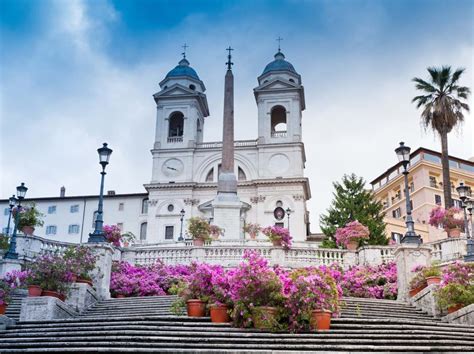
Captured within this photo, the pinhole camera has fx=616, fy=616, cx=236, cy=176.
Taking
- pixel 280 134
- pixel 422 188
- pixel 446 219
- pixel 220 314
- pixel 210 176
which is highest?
pixel 280 134

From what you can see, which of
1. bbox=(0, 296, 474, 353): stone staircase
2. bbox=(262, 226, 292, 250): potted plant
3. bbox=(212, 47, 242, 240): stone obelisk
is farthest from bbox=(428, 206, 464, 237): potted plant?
bbox=(0, 296, 474, 353): stone staircase

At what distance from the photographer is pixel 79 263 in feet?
60.0

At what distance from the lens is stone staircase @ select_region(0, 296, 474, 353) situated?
11906 mm

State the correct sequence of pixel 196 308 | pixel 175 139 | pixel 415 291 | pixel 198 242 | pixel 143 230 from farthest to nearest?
1. pixel 143 230
2. pixel 175 139
3. pixel 198 242
4. pixel 415 291
5. pixel 196 308

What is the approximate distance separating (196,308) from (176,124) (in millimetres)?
57376

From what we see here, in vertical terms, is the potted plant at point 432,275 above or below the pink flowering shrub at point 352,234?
below

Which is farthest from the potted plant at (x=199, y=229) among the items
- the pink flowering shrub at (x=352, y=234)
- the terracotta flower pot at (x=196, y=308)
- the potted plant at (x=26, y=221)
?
the terracotta flower pot at (x=196, y=308)

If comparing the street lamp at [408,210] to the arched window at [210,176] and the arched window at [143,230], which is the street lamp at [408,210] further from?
the arched window at [143,230]

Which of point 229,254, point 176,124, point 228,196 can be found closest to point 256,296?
point 229,254

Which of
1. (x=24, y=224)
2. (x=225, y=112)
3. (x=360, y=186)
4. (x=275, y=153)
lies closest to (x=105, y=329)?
(x=24, y=224)

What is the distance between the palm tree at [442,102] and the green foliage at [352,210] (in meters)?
6.52

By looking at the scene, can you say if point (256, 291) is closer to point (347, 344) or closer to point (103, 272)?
point (347, 344)

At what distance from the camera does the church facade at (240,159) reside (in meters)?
62.4

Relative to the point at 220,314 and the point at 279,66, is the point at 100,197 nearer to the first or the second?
the point at 220,314
